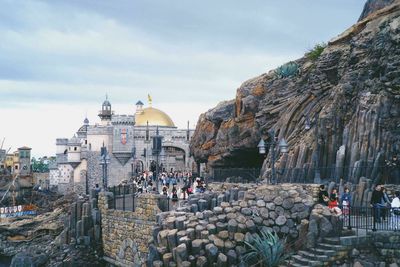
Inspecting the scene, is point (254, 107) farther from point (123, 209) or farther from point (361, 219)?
point (361, 219)

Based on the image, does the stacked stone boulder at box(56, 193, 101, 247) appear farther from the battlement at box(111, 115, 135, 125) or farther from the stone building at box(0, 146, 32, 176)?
the stone building at box(0, 146, 32, 176)

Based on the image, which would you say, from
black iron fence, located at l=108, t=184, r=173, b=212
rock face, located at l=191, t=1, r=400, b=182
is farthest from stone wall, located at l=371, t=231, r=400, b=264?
black iron fence, located at l=108, t=184, r=173, b=212

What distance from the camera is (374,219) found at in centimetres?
1495

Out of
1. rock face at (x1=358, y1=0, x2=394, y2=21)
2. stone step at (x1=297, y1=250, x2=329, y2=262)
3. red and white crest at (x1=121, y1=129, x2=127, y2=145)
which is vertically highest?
rock face at (x1=358, y1=0, x2=394, y2=21)

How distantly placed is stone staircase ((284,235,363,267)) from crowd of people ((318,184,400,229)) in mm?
1258

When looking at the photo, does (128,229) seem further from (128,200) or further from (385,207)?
(385,207)

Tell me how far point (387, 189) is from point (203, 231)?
8.63 m

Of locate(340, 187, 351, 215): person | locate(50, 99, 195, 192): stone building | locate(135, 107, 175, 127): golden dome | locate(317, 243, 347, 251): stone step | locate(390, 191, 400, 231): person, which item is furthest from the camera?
locate(135, 107, 175, 127): golden dome

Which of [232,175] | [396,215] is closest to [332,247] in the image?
[396,215]

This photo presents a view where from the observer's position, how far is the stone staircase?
14109mm

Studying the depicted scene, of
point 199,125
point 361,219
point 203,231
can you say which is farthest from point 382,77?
point 199,125

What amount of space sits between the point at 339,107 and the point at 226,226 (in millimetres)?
13616

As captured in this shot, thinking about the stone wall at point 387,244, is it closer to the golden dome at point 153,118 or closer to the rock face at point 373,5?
the rock face at point 373,5

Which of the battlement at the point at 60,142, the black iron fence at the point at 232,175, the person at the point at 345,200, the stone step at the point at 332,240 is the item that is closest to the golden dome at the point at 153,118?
the battlement at the point at 60,142
